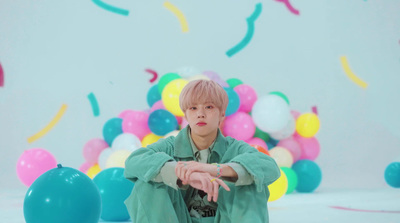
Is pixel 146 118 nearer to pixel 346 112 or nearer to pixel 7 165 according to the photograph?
pixel 7 165

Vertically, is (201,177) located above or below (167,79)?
below

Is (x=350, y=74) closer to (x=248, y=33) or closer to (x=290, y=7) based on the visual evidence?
(x=290, y=7)

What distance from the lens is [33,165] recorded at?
3.21 meters

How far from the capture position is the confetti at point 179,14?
432 centimetres

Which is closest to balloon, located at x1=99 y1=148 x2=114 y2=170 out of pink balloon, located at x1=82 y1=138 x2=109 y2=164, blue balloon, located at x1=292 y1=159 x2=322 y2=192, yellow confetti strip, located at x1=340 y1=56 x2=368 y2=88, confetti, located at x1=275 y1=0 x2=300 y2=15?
pink balloon, located at x1=82 y1=138 x2=109 y2=164

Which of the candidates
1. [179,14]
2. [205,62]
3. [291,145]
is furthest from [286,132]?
[179,14]

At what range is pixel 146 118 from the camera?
11.0 ft

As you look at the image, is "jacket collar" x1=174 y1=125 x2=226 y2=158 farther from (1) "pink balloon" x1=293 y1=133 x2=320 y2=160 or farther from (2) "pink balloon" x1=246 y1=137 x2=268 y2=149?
(1) "pink balloon" x1=293 y1=133 x2=320 y2=160

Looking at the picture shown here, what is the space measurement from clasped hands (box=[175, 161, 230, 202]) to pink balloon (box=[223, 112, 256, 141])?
6.27ft

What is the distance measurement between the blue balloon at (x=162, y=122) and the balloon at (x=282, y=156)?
74 cm

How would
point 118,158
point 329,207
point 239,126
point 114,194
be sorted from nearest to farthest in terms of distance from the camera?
point 114,194, point 329,207, point 118,158, point 239,126

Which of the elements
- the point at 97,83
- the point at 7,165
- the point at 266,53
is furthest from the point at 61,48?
the point at 266,53

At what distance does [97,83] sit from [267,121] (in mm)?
1721

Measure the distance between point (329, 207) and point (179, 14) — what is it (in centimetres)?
239
